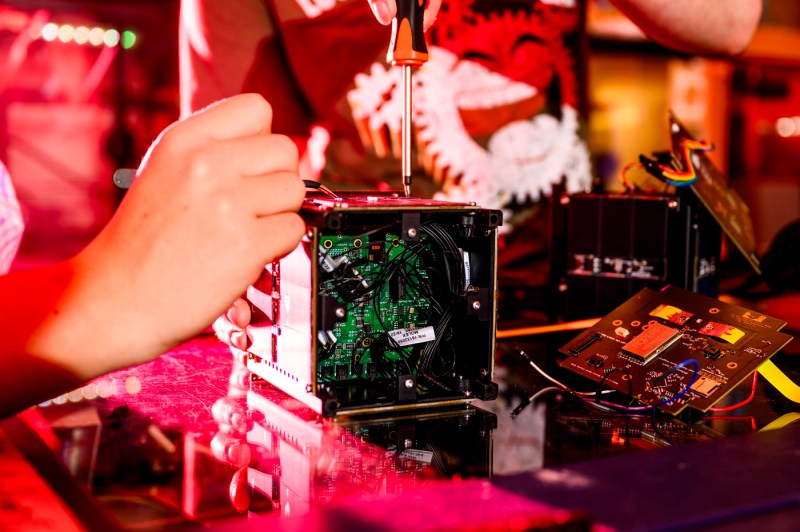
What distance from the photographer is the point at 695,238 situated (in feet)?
3.95

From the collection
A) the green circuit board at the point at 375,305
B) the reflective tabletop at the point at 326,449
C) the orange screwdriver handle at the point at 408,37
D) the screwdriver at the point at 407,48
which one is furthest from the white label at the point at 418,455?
the orange screwdriver handle at the point at 408,37

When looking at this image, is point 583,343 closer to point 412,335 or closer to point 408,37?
point 412,335

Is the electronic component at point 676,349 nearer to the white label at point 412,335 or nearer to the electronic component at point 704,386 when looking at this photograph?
the electronic component at point 704,386

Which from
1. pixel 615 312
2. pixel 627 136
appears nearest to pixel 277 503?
pixel 615 312

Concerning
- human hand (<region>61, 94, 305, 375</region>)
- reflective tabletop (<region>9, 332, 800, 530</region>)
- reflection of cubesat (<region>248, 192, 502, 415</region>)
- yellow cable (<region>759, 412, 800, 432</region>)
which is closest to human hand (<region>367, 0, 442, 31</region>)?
reflection of cubesat (<region>248, 192, 502, 415</region>)

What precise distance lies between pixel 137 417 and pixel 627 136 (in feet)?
14.7

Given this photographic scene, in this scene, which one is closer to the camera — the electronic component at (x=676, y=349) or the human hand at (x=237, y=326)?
the electronic component at (x=676, y=349)

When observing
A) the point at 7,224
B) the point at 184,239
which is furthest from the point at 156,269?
the point at 7,224

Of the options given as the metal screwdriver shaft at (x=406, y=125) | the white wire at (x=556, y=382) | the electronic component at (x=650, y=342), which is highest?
the metal screwdriver shaft at (x=406, y=125)

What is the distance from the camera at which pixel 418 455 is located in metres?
0.63

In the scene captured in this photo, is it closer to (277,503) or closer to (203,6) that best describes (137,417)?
(277,503)

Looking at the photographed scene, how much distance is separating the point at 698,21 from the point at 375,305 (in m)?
0.73

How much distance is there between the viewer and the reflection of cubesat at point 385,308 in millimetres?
709

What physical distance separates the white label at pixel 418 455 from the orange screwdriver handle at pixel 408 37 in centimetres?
48
